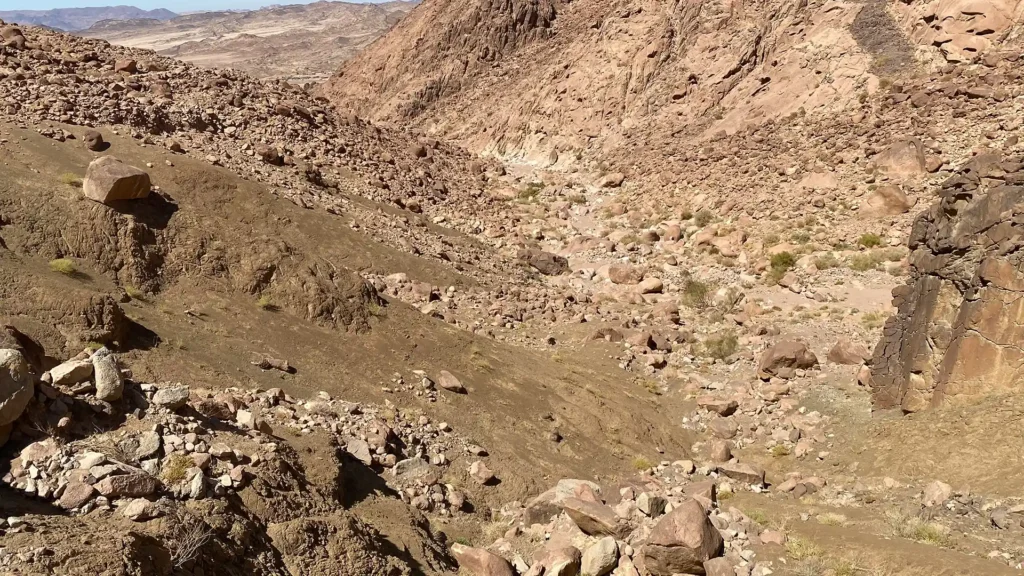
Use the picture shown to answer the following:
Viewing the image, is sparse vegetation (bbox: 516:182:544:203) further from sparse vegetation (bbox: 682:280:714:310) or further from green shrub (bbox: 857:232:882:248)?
green shrub (bbox: 857:232:882:248)

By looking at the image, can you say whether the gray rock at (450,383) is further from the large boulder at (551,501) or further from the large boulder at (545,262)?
the large boulder at (545,262)

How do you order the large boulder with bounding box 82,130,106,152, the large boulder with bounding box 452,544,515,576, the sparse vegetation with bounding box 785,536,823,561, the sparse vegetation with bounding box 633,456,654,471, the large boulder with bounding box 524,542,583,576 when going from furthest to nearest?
the large boulder with bounding box 82,130,106,152 < the sparse vegetation with bounding box 633,456,654,471 < the sparse vegetation with bounding box 785,536,823,561 < the large boulder with bounding box 452,544,515,576 < the large boulder with bounding box 524,542,583,576

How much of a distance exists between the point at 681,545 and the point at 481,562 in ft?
6.94

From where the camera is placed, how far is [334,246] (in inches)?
634

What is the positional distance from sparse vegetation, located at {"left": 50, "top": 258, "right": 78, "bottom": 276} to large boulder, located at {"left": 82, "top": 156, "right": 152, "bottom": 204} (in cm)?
163

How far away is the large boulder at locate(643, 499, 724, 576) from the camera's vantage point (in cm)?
732

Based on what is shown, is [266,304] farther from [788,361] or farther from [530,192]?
[530,192]

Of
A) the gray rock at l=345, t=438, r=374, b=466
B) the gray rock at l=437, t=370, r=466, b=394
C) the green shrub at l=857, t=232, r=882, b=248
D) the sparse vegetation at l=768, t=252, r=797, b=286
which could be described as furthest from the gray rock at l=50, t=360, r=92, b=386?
the green shrub at l=857, t=232, r=882, b=248

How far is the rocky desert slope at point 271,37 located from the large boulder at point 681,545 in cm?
7896

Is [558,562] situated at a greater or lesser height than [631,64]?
lesser

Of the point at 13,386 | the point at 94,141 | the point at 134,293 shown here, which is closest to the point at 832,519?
the point at 13,386

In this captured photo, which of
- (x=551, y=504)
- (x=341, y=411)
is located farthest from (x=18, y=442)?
(x=551, y=504)

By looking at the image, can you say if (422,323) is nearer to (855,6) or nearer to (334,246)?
(334,246)

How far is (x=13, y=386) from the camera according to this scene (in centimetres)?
551
